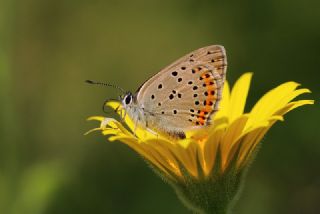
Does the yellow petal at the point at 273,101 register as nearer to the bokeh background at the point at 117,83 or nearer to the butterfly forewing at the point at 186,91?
the butterfly forewing at the point at 186,91

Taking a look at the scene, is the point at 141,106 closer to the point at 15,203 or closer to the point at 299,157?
the point at 15,203

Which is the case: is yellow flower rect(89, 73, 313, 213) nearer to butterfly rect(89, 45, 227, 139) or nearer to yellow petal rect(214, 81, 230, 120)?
butterfly rect(89, 45, 227, 139)

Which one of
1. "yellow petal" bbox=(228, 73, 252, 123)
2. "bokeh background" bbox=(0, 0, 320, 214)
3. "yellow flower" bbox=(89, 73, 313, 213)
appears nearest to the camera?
"yellow flower" bbox=(89, 73, 313, 213)

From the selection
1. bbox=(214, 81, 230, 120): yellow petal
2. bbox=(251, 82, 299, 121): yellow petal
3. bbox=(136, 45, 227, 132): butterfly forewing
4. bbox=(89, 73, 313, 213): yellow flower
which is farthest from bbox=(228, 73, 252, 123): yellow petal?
bbox=(89, 73, 313, 213): yellow flower

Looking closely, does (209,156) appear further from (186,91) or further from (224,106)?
(224,106)

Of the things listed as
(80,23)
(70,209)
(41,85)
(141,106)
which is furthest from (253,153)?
(80,23)

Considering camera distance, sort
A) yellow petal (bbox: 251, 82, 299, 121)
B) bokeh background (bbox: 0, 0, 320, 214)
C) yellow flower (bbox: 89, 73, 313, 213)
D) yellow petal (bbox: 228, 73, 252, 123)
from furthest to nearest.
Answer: bokeh background (bbox: 0, 0, 320, 214) < yellow petal (bbox: 228, 73, 252, 123) < yellow petal (bbox: 251, 82, 299, 121) < yellow flower (bbox: 89, 73, 313, 213)

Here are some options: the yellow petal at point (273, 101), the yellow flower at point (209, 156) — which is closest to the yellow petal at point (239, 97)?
the yellow petal at point (273, 101)
